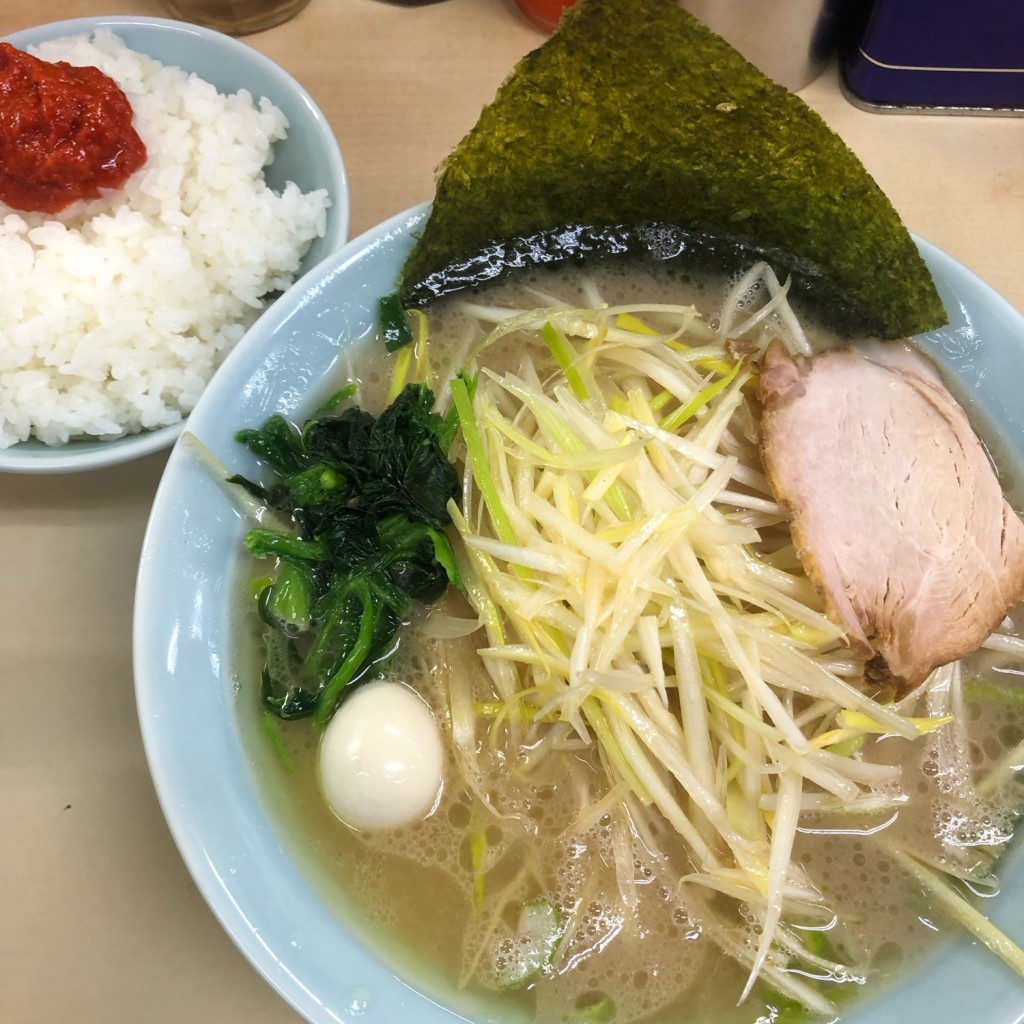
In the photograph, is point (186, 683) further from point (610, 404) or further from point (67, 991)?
point (610, 404)

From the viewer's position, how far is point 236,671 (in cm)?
114

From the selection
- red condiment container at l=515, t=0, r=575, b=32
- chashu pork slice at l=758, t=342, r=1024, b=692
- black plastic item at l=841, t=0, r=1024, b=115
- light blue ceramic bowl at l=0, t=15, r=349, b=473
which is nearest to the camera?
chashu pork slice at l=758, t=342, r=1024, b=692

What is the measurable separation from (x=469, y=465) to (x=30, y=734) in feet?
2.68

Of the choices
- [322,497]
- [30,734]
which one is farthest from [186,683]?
[30,734]

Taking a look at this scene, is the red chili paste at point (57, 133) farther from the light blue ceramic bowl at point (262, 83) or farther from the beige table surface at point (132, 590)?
the beige table surface at point (132, 590)

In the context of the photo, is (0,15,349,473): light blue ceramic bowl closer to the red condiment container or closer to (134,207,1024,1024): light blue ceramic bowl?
(134,207,1024,1024): light blue ceramic bowl

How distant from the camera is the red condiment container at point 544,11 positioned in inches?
68.7

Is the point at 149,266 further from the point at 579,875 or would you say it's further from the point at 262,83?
the point at 579,875

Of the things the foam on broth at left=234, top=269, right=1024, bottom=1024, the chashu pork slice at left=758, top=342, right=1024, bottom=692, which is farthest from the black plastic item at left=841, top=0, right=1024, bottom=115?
the foam on broth at left=234, top=269, right=1024, bottom=1024

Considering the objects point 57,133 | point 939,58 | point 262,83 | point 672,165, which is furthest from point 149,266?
point 939,58

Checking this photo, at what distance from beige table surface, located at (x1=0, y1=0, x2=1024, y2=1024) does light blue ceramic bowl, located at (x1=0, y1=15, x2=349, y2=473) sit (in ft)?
0.57

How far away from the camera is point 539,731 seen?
3.78ft

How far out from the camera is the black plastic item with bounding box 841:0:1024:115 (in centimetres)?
157

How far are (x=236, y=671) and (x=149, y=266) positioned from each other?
2.29 ft
